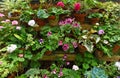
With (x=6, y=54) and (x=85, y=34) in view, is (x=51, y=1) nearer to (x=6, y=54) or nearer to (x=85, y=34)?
(x=85, y=34)

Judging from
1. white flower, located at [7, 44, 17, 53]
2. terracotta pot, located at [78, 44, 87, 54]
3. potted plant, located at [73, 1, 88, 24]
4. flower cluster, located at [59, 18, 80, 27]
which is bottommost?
terracotta pot, located at [78, 44, 87, 54]

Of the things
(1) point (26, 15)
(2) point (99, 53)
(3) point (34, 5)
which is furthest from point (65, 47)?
(3) point (34, 5)

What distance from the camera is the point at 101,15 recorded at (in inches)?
147

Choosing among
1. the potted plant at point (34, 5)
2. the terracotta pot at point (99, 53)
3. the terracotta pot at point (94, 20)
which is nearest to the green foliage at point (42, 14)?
the potted plant at point (34, 5)

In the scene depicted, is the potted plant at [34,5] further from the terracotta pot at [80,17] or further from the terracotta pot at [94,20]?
the terracotta pot at [94,20]

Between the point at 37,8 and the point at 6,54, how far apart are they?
0.81 m

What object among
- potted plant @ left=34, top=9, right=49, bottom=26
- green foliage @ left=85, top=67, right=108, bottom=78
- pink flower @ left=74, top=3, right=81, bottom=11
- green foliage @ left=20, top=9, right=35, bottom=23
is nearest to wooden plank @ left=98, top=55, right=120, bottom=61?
green foliage @ left=85, top=67, right=108, bottom=78

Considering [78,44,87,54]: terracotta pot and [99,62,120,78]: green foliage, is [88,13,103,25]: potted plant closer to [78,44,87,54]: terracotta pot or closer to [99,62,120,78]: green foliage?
[78,44,87,54]: terracotta pot

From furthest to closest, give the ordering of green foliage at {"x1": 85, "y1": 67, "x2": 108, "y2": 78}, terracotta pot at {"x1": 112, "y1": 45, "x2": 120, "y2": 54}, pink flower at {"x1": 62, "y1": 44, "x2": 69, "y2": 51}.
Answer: terracotta pot at {"x1": 112, "y1": 45, "x2": 120, "y2": 54}, pink flower at {"x1": 62, "y1": 44, "x2": 69, "y2": 51}, green foliage at {"x1": 85, "y1": 67, "x2": 108, "y2": 78}

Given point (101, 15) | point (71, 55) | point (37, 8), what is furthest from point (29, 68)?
point (101, 15)

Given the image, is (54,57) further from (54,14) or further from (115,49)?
(115,49)

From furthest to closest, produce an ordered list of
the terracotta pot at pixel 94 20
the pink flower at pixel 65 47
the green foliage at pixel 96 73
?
1. the terracotta pot at pixel 94 20
2. the pink flower at pixel 65 47
3. the green foliage at pixel 96 73

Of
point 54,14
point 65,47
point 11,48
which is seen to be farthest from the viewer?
point 54,14

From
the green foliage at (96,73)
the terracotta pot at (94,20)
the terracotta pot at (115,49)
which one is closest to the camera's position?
the green foliage at (96,73)
